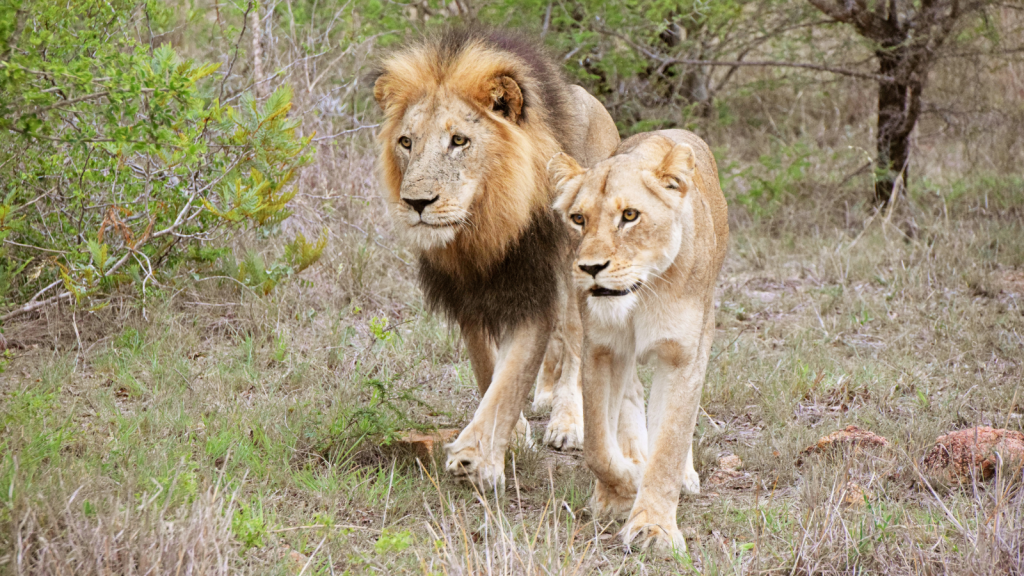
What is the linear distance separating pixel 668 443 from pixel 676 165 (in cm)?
83

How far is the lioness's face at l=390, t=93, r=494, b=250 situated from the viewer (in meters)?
3.23

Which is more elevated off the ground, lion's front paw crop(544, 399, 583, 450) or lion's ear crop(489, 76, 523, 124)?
lion's ear crop(489, 76, 523, 124)

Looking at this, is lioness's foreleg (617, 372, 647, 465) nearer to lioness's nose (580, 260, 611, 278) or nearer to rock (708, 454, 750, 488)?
rock (708, 454, 750, 488)

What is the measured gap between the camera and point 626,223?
282 cm

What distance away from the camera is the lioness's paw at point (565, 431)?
13.6ft

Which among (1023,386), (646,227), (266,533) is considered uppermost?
(646,227)

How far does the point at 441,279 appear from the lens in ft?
12.4

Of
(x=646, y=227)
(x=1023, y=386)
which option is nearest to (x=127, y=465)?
(x=646, y=227)

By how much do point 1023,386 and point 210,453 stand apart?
3307mm

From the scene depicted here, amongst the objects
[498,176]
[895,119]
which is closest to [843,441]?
[498,176]

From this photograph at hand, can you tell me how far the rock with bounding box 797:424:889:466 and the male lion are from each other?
1049 mm

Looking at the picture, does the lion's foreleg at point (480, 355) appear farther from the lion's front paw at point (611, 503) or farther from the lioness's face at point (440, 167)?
the lion's front paw at point (611, 503)

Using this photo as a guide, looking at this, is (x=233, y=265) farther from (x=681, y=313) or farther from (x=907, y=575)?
(x=907, y=575)

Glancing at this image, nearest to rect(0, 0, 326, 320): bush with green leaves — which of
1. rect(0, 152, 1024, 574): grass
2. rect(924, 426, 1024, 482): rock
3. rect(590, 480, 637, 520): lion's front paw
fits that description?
rect(0, 152, 1024, 574): grass
